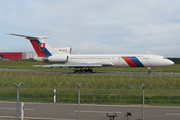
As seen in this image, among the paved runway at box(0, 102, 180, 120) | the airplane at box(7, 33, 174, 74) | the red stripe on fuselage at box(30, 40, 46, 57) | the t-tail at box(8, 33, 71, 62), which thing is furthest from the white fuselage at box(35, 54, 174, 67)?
the paved runway at box(0, 102, 180, 120)

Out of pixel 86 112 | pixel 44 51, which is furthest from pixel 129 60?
pixel 86 112

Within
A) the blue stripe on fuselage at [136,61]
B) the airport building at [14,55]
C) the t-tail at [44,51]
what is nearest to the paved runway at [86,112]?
the blue stripe on fuselage at [136,61]

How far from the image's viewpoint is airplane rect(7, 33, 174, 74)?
28.1 meters

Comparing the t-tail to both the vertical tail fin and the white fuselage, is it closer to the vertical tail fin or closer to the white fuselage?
the vertical tail fin

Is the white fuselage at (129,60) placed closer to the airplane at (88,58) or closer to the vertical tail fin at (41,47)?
the airplane at (88,58)

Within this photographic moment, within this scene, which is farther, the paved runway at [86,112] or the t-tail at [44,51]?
the t-tail at [44,51]

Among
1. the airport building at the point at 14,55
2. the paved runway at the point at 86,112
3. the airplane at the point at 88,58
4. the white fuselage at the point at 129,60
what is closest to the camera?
the paved runway at the point at 86,112

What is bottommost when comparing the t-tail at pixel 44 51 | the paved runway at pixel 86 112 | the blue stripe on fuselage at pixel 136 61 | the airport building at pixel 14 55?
the paved runway at pixel 86 112

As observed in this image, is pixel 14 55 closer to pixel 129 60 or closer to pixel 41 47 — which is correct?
pixel 41 47

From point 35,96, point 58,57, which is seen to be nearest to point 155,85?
point 35,96

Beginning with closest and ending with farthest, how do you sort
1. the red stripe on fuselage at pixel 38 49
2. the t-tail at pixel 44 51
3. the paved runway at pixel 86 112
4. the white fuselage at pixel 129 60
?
the paved runway at pixel 86 112, the white fuselage at pixel 129 60, the t-tail at pixel 44 51, the red stripe on fuselage at pixel 38 49

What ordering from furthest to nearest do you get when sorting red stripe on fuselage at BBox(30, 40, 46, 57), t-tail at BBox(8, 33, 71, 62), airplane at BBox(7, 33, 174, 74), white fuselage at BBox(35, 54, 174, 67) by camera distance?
red stripe on fuselage at BBox(30, 40, 46, 57) < t-tail at BBox(8, 33, 71, 62) < airplane at BBox(7, 33, 174, 74) < white fuselage at BBox(35, 54, 174, 67)

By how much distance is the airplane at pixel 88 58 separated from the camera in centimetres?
2809

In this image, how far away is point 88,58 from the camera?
3044 centimetres
